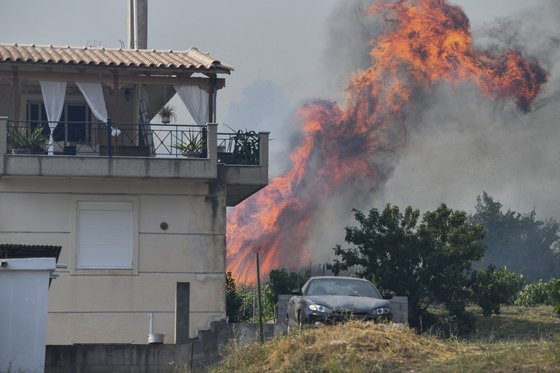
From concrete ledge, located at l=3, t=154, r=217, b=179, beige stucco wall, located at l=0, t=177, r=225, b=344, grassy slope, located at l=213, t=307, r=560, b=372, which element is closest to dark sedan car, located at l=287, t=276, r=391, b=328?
grassy slope, located at l=213, t=307, r=560, b=372

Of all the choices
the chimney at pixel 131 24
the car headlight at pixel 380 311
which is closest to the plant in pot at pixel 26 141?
the chimney at pixel 131 24

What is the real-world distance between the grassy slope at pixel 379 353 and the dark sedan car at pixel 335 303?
2.11 meters

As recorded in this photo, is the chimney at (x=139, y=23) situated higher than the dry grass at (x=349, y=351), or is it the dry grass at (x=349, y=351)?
the chimney at (x=139, y=23)

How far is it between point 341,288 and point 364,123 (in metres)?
Answer: 38.3

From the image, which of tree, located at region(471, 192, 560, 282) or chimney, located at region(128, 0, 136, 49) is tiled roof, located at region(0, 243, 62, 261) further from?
tree, located at region(471, 192, 560, 282)

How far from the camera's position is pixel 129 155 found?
33.8 m

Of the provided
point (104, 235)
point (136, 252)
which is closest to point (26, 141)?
point (104, 235)

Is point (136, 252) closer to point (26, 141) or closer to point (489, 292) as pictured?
point (26, 141)

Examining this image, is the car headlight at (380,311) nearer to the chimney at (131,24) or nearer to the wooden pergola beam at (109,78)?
the wooden pergola beam at (109,78)

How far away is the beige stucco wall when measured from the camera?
3234 cm

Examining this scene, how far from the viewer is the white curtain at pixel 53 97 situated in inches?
1332

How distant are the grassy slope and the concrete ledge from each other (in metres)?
9.47

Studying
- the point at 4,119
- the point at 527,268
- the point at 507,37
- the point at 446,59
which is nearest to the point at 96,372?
the point at 4,119

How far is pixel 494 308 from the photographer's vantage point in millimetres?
36281
